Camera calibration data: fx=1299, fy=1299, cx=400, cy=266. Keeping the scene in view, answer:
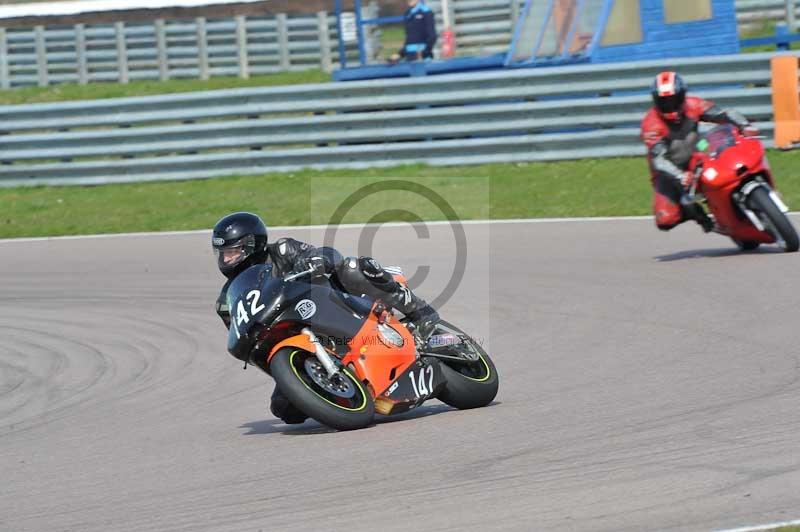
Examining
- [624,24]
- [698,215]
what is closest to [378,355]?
[698,215]

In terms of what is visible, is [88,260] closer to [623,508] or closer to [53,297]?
[53,297]

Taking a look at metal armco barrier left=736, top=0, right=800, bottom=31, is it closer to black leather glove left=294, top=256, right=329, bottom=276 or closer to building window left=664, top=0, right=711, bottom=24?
building window left=664, top=0, right=711, bottom=24

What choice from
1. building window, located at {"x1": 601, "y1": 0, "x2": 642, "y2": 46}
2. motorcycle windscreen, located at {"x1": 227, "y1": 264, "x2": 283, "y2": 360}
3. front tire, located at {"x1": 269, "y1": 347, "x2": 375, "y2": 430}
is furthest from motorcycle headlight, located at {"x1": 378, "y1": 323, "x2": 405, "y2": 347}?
building window, located at {"x1": 601, "y1": 0, "x2": 642, "y2": 46}

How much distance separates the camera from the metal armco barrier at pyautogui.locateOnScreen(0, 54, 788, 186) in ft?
52.0

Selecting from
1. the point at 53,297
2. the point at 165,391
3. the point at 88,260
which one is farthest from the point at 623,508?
the point at 88,260

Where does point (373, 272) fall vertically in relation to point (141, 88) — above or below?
above

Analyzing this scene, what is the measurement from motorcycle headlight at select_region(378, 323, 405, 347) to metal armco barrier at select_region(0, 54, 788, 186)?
9.59 meters

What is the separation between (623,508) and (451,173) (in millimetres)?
11528

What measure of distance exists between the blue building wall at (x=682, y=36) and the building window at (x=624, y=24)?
2.9 inches

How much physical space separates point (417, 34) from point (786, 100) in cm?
645

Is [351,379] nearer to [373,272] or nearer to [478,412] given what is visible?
[373,272]

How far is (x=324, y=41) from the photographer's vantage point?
27938 millimetres

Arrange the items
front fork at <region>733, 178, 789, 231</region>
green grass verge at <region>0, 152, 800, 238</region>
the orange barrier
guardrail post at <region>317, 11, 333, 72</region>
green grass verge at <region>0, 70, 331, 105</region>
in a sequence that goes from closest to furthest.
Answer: front fork at <region>733, 178, 789, 231</region> → green grass verge at <region>0, 152, 800, 238</region> → the orange barrier → green grass verge at <region>0, 70, 331, 105</region> → guardrail post at <region>317, 11, 333, 72</region>

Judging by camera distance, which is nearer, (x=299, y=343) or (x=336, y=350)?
(x=299, y=343)
